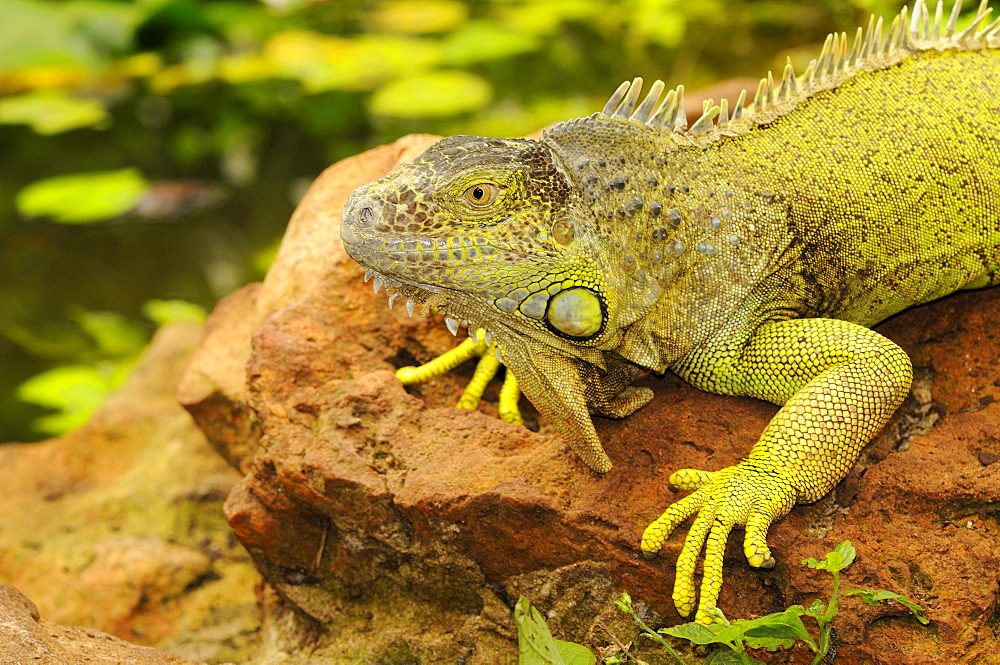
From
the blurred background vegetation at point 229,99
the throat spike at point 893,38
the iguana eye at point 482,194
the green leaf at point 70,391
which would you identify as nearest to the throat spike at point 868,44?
the throat spike at point 893,38

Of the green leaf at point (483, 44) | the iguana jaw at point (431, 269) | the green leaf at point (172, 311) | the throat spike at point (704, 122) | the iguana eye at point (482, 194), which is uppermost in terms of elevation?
the throat spike at point (704, 122)

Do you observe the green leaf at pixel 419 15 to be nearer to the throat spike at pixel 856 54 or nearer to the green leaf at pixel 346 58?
the green leaf at pixel 346 58

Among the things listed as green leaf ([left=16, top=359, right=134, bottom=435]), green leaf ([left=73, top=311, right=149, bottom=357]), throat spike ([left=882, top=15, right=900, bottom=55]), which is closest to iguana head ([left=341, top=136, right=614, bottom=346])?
throat spike ([left=882, top=15, right=900, bottom=55])

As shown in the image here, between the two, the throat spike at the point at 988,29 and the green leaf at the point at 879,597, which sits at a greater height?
the throat spike at the point at 988,29

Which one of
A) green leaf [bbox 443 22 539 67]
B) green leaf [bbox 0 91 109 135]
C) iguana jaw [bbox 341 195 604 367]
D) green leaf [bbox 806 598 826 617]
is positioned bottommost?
green leaf [bbox 0 91 109 135]

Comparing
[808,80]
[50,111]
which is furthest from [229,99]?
[808,80]

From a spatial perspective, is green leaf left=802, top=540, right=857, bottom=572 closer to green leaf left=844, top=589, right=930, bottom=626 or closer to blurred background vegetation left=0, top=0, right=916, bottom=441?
green leaf left=844, top=589, right=930, bottom=626

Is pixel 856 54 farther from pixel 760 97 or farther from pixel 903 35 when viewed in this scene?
pixel 760 97
